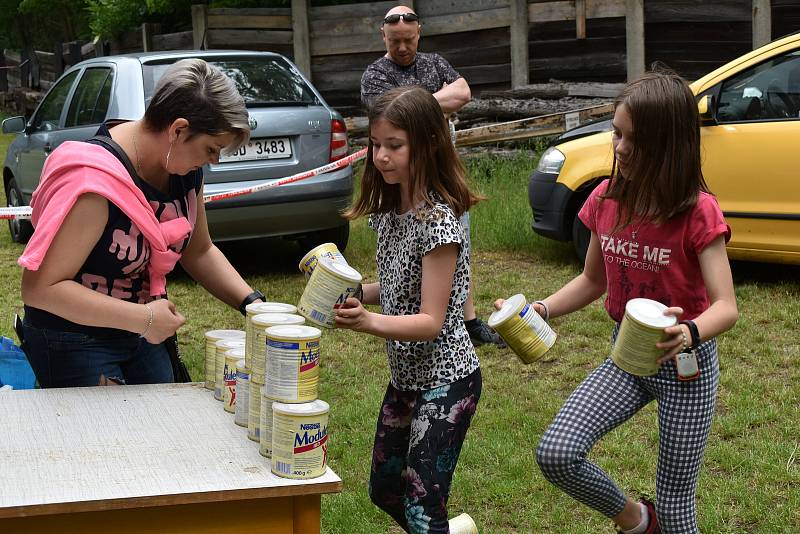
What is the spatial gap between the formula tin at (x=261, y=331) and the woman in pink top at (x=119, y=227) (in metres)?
0.44

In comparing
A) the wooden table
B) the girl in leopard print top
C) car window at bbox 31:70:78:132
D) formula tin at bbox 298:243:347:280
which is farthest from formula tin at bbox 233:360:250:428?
car window at bbox 31:70:78:132

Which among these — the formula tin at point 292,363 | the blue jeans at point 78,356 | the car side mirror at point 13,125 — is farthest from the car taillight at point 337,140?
the formula tin at point 292,363

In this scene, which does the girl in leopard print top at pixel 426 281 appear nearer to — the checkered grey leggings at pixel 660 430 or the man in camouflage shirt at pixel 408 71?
the checkered grey leggings at pixel 660 430

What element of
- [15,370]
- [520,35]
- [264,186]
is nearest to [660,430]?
[15,370]

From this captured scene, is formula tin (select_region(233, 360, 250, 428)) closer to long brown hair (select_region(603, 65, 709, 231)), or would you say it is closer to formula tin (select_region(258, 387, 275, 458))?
formula tin (select_region(258, 387, 275, 458))

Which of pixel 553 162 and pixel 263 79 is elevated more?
pixel 263 79

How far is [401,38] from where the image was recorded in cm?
659

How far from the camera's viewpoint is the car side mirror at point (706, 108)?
6918 millimetres

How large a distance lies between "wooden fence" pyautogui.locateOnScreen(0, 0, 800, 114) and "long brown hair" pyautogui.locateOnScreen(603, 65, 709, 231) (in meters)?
8.76

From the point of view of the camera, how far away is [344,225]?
8.38 m

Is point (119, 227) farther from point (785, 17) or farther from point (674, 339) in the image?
point (785, 17)

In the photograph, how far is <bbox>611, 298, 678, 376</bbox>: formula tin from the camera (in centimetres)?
265

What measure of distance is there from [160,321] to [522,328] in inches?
39.7

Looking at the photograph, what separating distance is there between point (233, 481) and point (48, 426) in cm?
65
